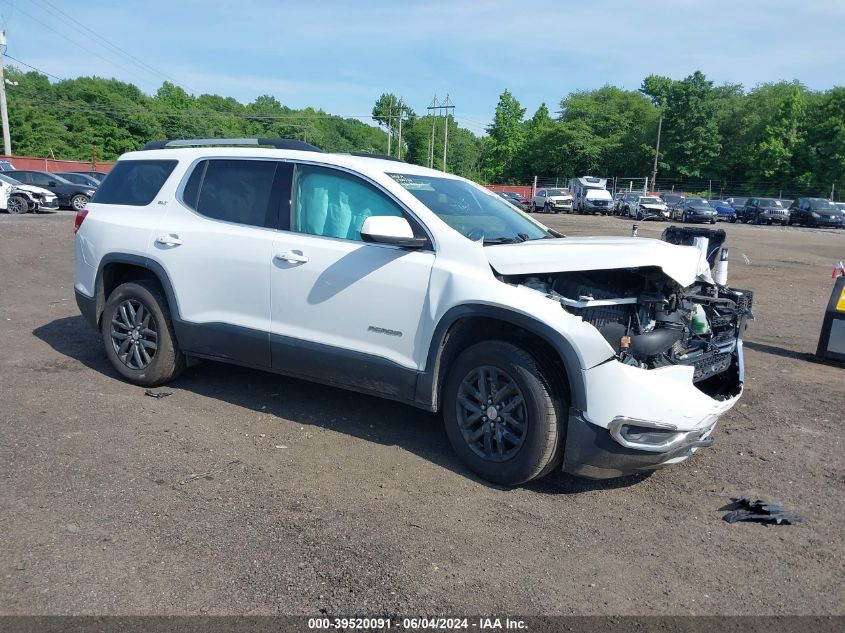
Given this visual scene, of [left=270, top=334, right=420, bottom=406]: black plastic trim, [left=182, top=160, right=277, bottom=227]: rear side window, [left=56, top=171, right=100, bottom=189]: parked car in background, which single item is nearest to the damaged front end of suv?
[left=270, top=334, right=420, bottom=406]: black plastic trim

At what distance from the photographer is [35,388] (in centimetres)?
552

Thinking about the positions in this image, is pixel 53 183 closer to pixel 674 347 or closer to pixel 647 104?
pixel 674 347

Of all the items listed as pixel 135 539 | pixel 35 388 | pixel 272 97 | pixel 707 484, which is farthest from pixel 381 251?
pixel 272 97

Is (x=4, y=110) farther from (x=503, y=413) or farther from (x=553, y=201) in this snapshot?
(x=503, y=413)

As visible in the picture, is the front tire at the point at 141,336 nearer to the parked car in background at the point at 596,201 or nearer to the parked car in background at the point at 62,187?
the parked car in background at the point at 62,187

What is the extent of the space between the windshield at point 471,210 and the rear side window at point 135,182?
2179 mm

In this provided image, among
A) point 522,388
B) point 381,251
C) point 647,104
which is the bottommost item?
point 522,388

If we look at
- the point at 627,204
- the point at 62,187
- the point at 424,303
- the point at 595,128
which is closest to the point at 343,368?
the point at 424,303

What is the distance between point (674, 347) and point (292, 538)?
7.88 ft

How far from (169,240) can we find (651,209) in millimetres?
40804

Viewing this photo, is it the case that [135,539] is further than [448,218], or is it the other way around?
[448,218]

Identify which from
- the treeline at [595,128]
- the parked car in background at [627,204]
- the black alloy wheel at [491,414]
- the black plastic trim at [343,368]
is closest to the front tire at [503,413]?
the black alloy wheel at [491,414]

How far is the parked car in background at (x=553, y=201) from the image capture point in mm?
47812

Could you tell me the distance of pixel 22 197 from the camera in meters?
23.9
